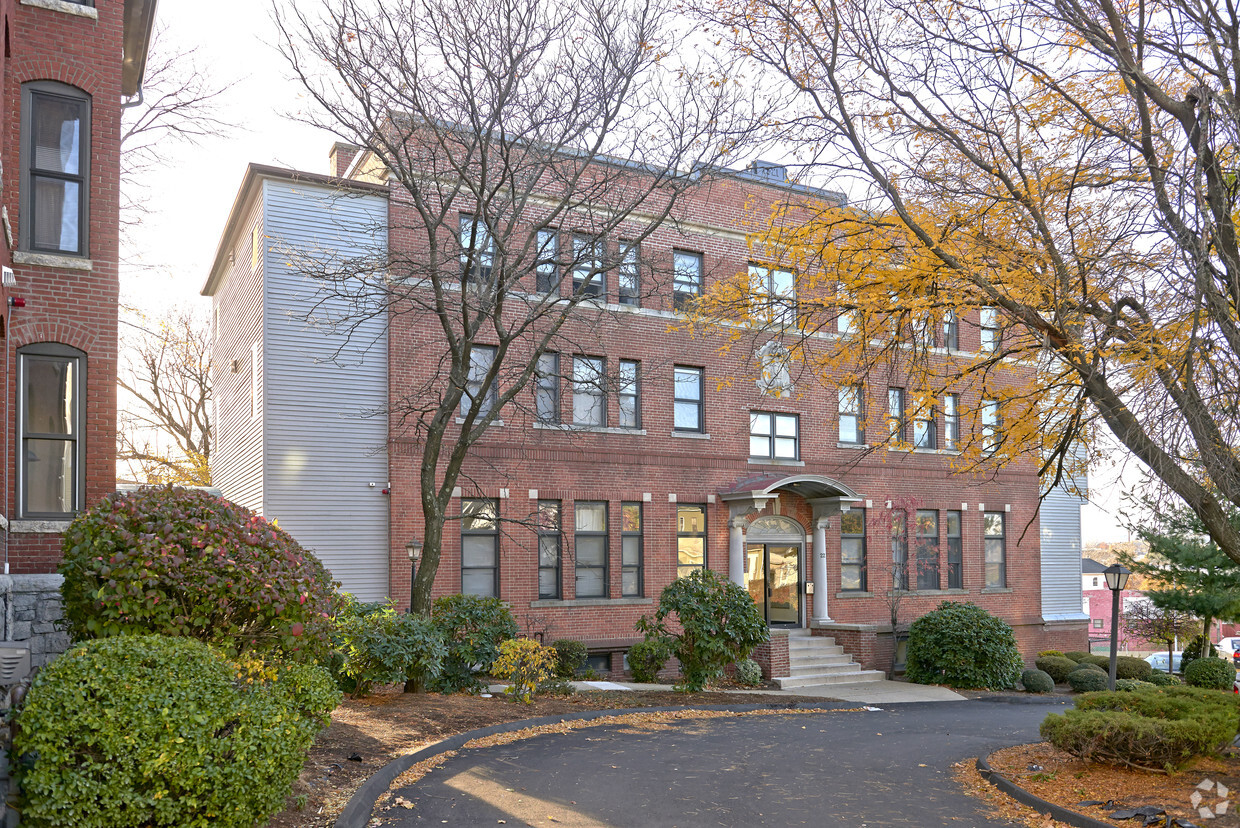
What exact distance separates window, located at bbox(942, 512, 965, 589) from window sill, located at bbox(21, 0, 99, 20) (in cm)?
2406

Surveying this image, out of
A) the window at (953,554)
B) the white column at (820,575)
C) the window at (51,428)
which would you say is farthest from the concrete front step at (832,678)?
the window at (51,428)

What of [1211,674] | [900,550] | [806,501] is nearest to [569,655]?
[806,501]

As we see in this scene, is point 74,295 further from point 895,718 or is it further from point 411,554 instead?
point 895,718

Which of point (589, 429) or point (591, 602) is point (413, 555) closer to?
point (591, 602)

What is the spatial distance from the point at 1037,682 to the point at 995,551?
18.7 ft

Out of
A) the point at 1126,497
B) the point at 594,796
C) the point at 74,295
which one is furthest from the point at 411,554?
the point at 1126,497

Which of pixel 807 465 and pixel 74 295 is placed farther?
pixel 807 465

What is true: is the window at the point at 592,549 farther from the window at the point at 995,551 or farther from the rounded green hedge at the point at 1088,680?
the rounded green hedge at the point at 1088,680

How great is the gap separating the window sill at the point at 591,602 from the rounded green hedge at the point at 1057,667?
1220 centimetres

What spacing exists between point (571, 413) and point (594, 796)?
1360 cm

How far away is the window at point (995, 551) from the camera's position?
29859 millimetres

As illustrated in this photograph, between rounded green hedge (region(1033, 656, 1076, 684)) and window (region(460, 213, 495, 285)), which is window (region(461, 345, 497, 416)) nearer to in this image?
window (region(460, 213, 495, 285))

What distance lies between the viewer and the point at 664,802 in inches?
391

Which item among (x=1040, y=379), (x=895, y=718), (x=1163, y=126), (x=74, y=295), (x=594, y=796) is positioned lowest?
(x=895, y=718)
